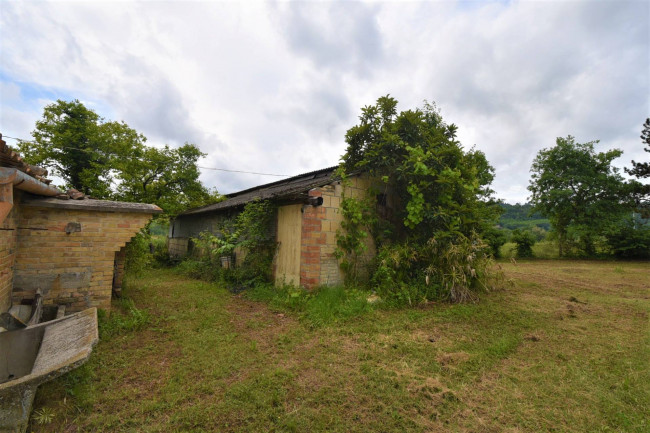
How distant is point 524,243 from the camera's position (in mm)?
19688

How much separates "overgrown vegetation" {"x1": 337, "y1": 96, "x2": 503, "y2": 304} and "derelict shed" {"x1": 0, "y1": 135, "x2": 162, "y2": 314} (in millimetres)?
4567

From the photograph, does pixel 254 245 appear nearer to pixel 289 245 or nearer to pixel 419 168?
pixel 289 245

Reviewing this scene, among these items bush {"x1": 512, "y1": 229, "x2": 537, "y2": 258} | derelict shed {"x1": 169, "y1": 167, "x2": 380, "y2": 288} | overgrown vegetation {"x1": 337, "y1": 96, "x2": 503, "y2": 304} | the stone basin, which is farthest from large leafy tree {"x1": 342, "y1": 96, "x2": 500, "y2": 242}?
bush {"x1": 512, "y1": 229, "x2": 537, "y2": 258}

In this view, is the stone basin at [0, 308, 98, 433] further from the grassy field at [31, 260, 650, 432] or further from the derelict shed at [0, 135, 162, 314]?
the derelict shed at [0, 135, 162, 314]

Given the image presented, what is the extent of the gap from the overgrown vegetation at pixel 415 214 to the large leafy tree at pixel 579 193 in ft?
59.7

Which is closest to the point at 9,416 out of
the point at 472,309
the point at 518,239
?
the point at 472,309

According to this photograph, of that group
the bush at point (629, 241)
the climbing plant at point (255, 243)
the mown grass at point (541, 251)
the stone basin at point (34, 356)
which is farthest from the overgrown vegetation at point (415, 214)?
the bush at point (629, 241)

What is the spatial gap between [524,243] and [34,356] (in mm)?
24104

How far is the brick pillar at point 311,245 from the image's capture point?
646 centimetres

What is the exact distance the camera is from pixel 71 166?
49.4ft

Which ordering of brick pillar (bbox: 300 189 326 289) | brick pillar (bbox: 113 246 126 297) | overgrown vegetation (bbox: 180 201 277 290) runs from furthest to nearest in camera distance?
1. overgrown vegetation (bbox: 180 201 277 290)
2. brick pillar (bbox: 300 189 326 289)
3. brick pillar (bbox: 113 246 126 297)

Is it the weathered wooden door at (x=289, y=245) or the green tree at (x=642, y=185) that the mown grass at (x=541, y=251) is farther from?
the weathered wooden door at (x=289, y=245)

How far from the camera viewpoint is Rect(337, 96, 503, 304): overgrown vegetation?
6496 millimetres

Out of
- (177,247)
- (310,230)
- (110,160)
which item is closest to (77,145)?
(110,160)
